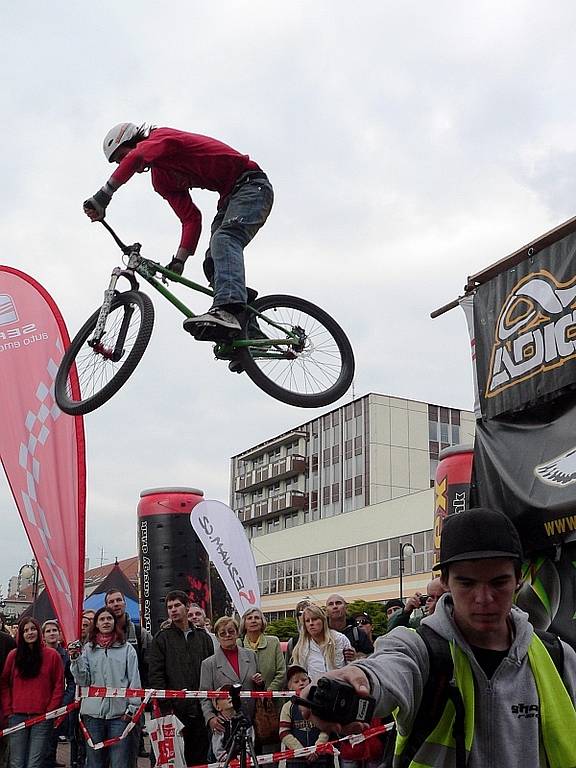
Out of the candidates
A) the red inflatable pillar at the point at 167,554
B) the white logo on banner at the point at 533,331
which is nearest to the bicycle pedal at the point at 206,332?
the white logo on banner at the point at 533,331

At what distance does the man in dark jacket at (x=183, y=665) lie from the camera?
6.83 m

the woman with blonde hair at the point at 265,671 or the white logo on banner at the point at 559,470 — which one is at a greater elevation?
the white logo on banner at the point at 559,470

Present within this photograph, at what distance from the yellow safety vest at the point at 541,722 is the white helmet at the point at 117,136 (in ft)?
13.6

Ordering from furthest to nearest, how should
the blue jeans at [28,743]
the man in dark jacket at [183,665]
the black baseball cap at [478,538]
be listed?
1. the blue jeans at [28,743]
2. the man in dark jacket at [183,665]
3. the black baseball cap at [478,538]

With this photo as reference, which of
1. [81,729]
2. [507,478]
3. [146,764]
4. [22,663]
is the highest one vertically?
[507,478]

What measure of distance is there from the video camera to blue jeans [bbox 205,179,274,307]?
375 centimetres

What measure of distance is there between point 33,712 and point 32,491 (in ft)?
5.88

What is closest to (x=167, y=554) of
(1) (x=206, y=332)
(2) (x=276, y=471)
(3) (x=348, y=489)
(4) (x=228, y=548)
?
(4) (x=228, y=548)

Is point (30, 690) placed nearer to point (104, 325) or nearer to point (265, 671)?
point (265, 671)

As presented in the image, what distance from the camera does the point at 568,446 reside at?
529 centimetres

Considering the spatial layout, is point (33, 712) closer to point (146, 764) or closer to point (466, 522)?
point (146, 764)

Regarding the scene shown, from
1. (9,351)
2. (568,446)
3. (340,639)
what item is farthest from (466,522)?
(9,351)

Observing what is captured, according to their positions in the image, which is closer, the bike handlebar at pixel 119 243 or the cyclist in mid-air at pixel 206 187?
the cyclist in mid-air at pixel 206 187

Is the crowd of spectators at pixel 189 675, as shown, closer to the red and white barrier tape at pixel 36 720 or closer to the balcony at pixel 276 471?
the red and white barrier tape at pixel 36 720
